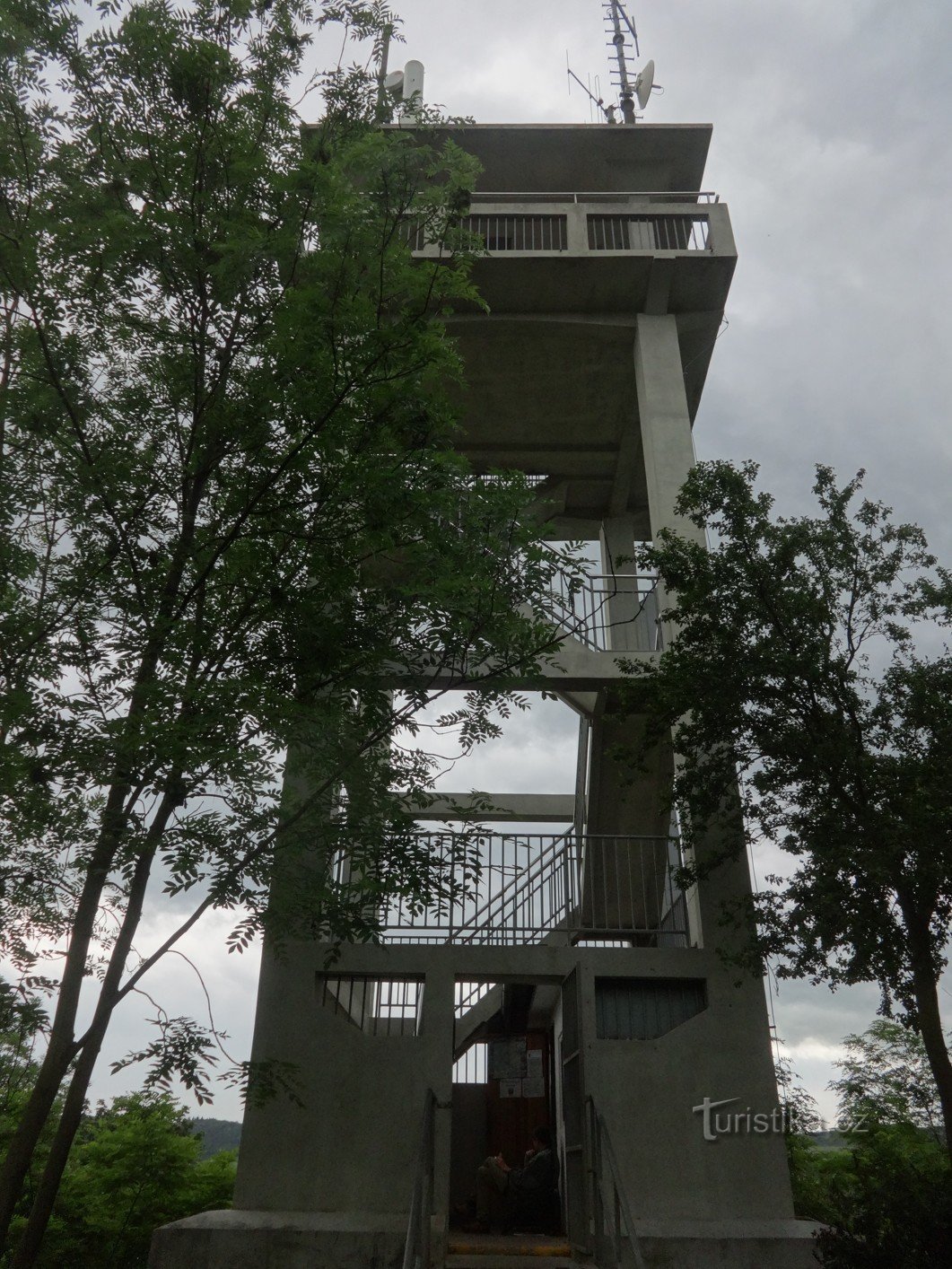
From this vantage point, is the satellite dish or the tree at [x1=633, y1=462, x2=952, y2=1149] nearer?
the tree at [x1=633, y1=462, x2=952, y2=1149]

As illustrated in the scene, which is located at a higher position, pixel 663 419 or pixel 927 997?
pixel 663 419

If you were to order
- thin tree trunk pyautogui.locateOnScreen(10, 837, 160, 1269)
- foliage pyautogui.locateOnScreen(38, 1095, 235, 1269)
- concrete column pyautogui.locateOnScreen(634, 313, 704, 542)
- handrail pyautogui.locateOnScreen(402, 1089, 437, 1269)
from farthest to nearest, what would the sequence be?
concrete column pyautogui.locateOnScreen(634, 313, 704, 542) < foliage pyautogui.locateOnScreen(38, 1095, 235, 1269) < handrail pyautogui.locateOnScreen(402, 1089, 437, 1269) < thin tree trunk pyautogui.locateOnScreen(10, 837, 160, 1269)

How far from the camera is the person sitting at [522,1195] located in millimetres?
10516

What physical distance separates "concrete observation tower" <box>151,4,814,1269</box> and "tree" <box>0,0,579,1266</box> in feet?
8.68

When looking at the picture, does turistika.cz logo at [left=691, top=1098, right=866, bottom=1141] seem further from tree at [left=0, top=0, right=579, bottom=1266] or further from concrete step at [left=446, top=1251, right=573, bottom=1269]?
tree at [left=0, top=0, right=579, bottom=1266]

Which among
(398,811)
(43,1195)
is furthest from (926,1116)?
(43,1195)

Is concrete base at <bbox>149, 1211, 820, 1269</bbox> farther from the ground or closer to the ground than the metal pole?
closer to the ground

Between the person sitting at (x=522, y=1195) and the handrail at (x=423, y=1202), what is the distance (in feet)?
7.82

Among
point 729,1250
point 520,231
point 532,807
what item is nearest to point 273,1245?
point 729,1250

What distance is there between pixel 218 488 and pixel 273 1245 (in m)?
6.42

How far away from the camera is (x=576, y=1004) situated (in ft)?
30.7

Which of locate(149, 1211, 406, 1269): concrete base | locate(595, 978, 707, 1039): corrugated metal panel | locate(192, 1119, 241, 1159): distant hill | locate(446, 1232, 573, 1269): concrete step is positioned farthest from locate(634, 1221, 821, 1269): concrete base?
locate(192, 1119, 241, 1159): distant hill

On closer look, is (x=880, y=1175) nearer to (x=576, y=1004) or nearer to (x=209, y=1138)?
(x=576, y=1004)

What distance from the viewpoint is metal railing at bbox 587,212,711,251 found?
14.4 metres
